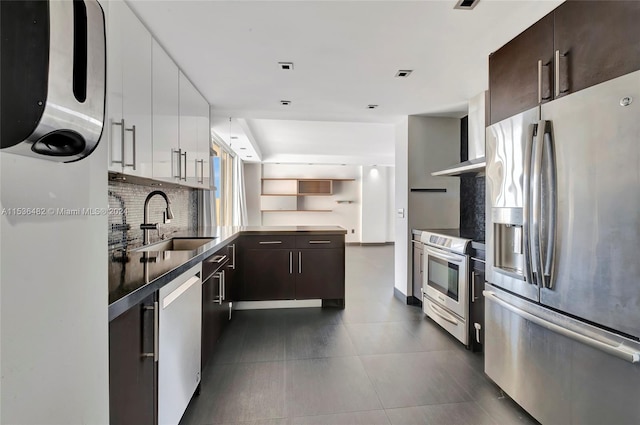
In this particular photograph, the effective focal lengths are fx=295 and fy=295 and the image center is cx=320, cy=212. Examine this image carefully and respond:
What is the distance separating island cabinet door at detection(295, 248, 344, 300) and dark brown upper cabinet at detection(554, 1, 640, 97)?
254 centimetres

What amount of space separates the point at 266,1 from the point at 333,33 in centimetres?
48

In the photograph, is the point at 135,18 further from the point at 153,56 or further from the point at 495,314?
the point at 495,314

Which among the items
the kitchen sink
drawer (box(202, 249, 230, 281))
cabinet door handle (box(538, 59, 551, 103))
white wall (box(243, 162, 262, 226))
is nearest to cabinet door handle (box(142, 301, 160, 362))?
drawer (box(202, 249, 230, 281))

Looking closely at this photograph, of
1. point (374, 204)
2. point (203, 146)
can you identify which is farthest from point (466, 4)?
point (374, 204)

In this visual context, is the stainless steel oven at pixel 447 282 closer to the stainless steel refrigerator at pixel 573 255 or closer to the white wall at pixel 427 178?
the white wall at pixel 427 178

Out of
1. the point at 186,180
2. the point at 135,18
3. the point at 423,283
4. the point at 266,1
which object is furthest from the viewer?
the point at 423,283

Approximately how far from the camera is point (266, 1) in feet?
5.33

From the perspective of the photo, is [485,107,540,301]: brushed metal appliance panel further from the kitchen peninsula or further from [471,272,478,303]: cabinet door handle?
the kitchen peninsula

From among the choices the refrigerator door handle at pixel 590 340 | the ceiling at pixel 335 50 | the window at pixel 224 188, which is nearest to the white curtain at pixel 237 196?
the window at pixel 224 188

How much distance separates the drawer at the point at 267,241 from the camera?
3393mm

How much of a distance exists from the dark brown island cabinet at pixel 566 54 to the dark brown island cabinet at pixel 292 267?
2195 mm

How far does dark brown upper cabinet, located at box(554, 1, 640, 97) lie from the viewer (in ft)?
3.90

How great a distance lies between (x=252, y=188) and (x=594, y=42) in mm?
7663

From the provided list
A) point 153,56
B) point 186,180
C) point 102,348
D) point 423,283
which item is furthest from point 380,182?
point 102,348
